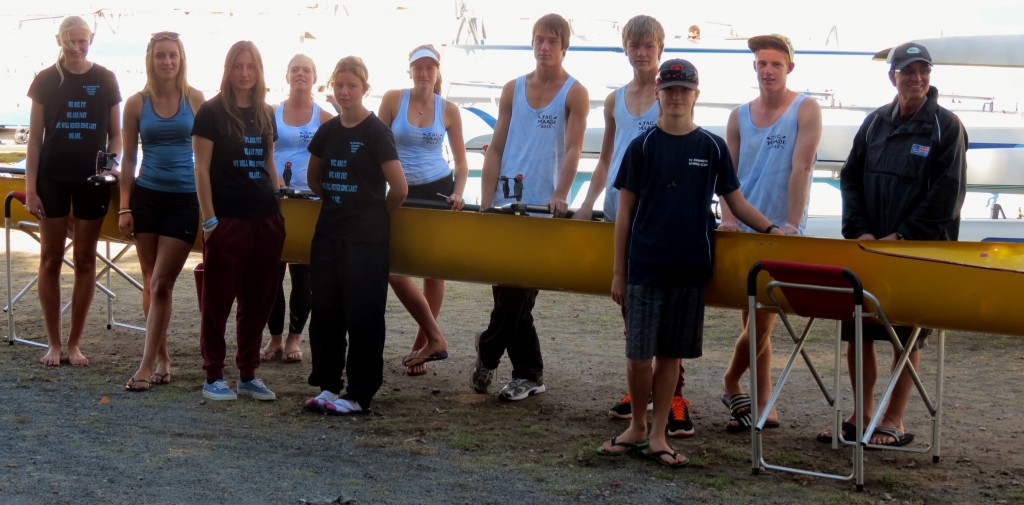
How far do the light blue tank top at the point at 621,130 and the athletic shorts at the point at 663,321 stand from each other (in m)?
0.68

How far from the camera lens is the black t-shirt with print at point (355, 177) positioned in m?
4.73

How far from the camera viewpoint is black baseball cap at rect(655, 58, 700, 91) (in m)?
3.97

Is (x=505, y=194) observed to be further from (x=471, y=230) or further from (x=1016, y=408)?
(x=1016, y=408)

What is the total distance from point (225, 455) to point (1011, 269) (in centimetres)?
294

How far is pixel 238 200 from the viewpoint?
16.3ft

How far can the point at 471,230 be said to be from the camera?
497 centimetres

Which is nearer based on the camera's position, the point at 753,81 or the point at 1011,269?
the point at 1011,269

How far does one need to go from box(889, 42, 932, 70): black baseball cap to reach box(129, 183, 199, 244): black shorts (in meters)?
3.17

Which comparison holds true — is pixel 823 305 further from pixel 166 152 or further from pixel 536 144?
pixel 166 152

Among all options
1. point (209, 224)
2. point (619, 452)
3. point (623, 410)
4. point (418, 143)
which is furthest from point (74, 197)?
point (619, 452)

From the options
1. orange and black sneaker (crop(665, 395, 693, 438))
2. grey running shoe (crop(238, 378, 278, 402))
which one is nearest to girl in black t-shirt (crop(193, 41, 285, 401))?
grey running shoe (crop(238, 378, 278, 402))

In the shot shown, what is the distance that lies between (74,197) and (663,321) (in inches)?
126

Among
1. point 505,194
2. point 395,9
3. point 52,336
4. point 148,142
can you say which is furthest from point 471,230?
point 395,9

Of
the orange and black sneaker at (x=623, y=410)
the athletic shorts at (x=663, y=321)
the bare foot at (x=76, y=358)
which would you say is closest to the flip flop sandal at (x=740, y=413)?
the orange and black sneaker at (x=623, y=410)
